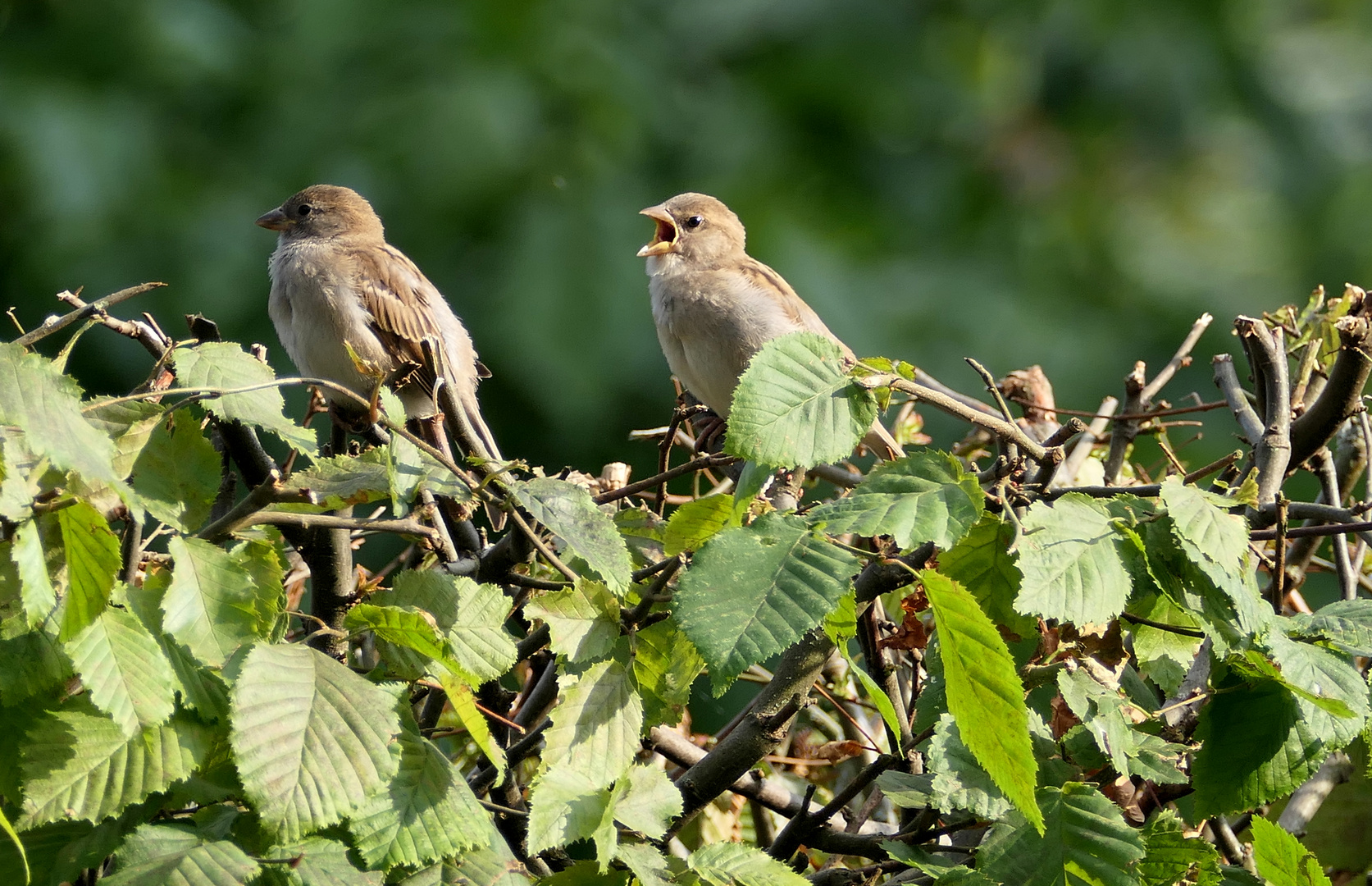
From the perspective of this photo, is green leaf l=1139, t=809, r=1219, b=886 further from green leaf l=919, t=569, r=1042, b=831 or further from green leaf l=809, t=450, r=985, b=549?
green leaf l=809, t=450, r=985, b=549

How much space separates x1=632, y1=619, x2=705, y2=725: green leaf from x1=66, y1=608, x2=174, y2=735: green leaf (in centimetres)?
51

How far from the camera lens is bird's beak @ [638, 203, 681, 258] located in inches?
168

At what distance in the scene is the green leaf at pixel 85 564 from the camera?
115 cm

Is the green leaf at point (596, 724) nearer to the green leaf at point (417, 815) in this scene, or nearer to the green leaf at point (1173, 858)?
the green leaf at point (417, 815)

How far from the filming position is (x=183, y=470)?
138 centimetres

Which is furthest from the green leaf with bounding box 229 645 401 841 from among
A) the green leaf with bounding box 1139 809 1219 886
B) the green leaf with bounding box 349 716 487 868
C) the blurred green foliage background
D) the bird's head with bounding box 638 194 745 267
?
the blurred green foliage background


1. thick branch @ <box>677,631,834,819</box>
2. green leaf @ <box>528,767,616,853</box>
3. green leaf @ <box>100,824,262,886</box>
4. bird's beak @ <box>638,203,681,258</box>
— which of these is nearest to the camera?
green leaf @ <box>100,824,262,886</box>

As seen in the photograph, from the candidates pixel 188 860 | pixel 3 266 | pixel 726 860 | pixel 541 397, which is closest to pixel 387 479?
A: pixel 188 860

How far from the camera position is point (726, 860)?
1.34 metres

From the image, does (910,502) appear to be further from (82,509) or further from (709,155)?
(709,155)

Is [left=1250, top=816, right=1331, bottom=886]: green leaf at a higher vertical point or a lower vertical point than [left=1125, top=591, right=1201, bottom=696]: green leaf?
lower

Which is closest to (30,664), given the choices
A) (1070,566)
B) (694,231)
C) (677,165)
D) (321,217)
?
(1070,566)

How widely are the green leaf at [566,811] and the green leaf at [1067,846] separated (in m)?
0.38

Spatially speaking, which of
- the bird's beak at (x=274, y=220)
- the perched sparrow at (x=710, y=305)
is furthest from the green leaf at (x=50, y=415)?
the bird's beak at (x=274, y=220)
